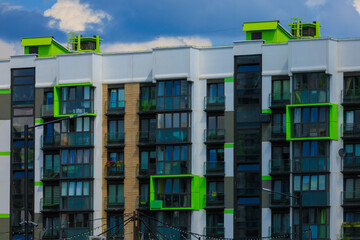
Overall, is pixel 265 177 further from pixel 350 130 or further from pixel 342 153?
pixel 350 130

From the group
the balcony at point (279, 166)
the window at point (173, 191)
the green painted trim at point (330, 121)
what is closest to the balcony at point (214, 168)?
the window at point (173, 191)

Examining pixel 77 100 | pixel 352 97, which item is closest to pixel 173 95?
Answer: pixel 77 100

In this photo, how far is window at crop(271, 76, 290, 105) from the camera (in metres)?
78.3

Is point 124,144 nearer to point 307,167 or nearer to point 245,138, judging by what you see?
point 245,138

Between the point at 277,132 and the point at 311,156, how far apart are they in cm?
335

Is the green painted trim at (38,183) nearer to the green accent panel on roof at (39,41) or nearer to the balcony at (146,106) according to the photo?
the balcony at (146,106)

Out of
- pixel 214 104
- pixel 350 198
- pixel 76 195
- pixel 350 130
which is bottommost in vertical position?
pixel 76 195

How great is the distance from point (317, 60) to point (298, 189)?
959 centimetres

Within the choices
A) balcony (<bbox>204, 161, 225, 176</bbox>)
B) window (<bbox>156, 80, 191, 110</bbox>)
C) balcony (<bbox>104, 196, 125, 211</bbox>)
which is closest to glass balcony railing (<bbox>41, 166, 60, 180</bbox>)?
balcony (<bbox>104, 196, 125, 211</bbox>)

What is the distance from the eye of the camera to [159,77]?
80688 mm

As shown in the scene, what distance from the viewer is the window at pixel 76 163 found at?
269 ft

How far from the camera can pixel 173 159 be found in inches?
3147

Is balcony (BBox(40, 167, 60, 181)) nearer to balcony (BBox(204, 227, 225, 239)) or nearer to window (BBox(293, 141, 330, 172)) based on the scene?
balcony (BBox(204, 227, 225, 239))

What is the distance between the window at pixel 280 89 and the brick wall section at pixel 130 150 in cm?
1097
